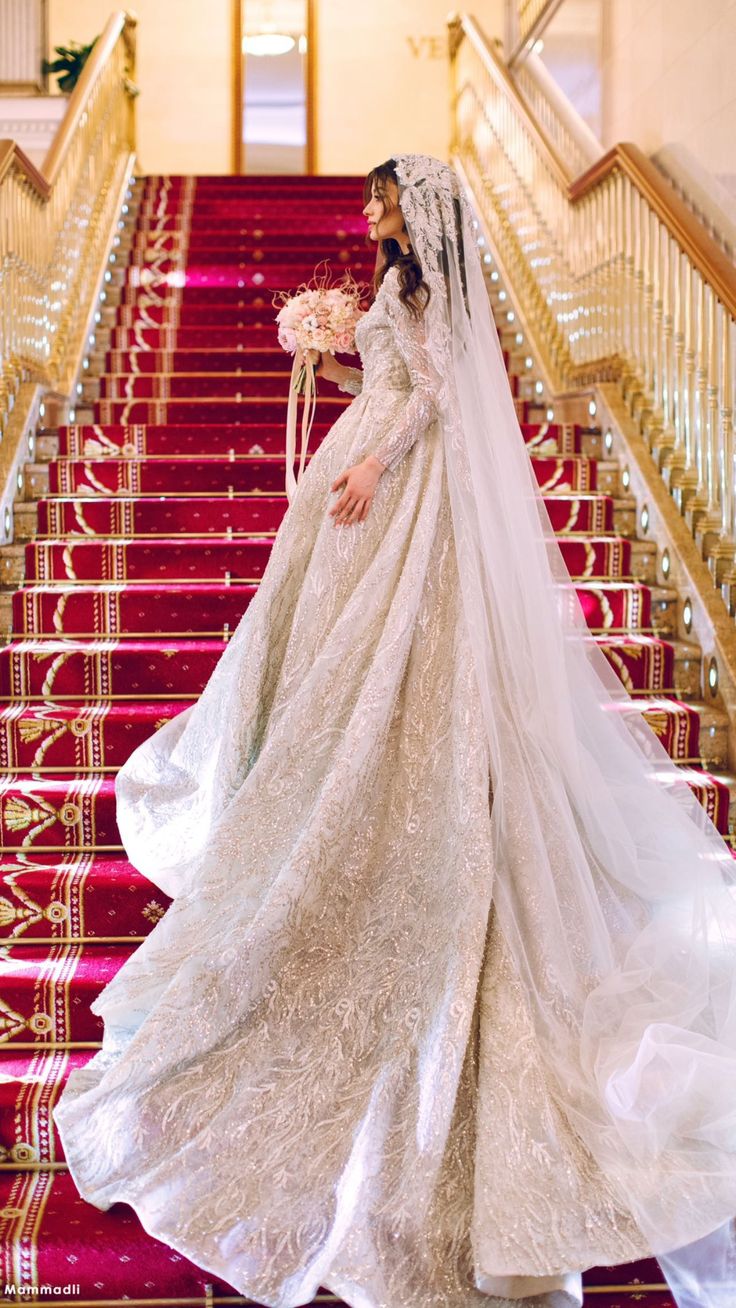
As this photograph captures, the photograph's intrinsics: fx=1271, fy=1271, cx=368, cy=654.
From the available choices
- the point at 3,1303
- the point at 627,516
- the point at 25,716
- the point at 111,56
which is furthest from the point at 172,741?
the point at 111,56

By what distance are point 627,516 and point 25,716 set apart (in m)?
2.07

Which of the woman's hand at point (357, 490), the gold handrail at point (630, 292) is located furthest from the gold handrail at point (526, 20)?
the woman's hand at point (357, 490)

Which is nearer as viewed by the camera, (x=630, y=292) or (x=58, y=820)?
(x=58, y=820)

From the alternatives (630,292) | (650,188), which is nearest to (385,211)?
(650,188)

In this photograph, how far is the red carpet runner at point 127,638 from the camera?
6.86ft

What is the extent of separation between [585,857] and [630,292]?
113 inches

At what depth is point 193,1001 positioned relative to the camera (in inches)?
82.3

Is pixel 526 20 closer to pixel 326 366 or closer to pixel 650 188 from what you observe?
pixel 650 188

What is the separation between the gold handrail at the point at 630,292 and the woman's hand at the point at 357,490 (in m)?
1.43

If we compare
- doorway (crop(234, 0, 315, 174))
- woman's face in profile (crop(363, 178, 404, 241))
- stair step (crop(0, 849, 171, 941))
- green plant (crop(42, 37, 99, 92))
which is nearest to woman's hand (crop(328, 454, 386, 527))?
woman's face in profile (crop(363, 178, 404, 241))

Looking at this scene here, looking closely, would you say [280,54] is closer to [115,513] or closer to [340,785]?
[115,513]

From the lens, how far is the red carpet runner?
2092 mm

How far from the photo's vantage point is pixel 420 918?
225cm

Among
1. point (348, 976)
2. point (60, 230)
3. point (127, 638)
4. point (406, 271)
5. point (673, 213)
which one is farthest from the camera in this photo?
point (60, 230)
